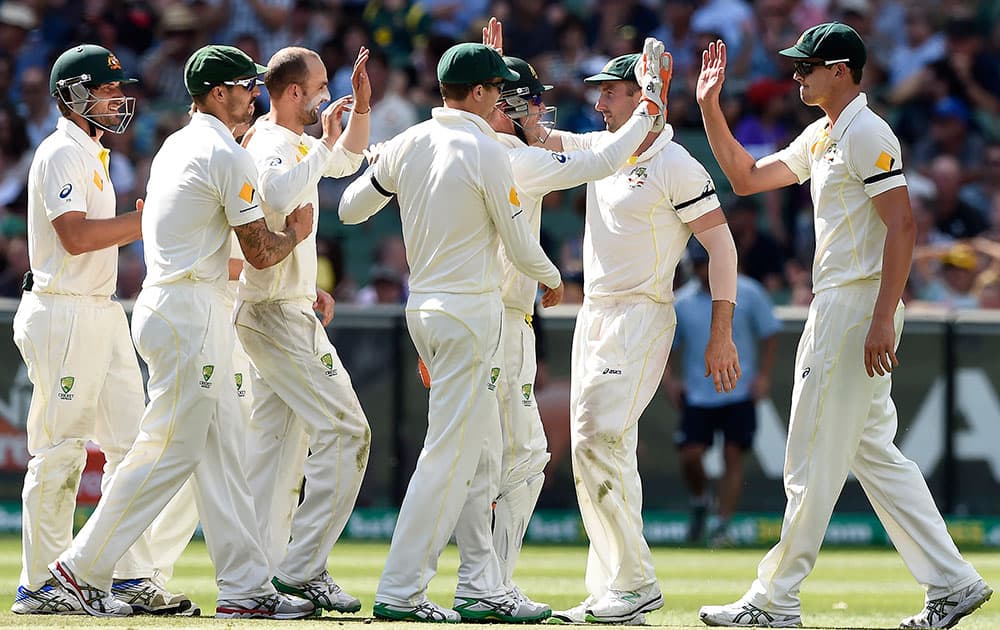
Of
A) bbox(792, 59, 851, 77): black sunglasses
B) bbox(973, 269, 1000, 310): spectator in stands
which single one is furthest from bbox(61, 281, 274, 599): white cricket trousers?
bbox(973, 269, 1000, 310): spectator in stands

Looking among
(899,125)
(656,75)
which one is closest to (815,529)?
(656,75)

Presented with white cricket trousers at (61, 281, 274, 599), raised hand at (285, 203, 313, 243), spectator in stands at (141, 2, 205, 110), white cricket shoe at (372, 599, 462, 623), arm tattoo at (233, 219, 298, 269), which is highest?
spectator in stands at (141, 2, 205, 110)

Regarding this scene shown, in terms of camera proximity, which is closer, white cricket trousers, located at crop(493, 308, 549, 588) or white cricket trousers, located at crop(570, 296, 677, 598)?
white cricket trousers, located at crop(570, 296, 677, 598)

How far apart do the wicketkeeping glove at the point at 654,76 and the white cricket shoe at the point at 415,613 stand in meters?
2.49

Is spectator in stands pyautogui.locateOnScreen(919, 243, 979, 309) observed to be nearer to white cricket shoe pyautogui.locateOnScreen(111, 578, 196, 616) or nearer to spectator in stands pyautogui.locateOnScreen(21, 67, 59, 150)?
white cricket shoe pyautogui.locateOnScreen(111, 578, 196, 616)

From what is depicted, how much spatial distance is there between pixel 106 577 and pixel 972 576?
3.92 meters

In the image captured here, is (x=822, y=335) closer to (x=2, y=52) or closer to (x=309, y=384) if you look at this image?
(x=309, y=384)

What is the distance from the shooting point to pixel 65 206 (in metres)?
7.66

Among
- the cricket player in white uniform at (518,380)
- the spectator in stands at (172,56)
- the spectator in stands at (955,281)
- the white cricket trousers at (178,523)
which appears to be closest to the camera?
the cricket player in white uniform at (518,380)

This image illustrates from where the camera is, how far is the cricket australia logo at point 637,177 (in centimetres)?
777

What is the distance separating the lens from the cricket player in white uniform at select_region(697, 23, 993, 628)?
7188 mm

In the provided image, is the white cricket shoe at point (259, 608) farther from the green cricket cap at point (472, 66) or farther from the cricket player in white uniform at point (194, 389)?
the green cricket cap at point (472, 66)

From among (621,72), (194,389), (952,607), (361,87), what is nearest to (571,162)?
(621,72)

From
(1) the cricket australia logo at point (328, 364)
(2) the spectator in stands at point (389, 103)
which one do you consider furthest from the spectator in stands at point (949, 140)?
(1) the cricket australia logo at point (328, 364)
